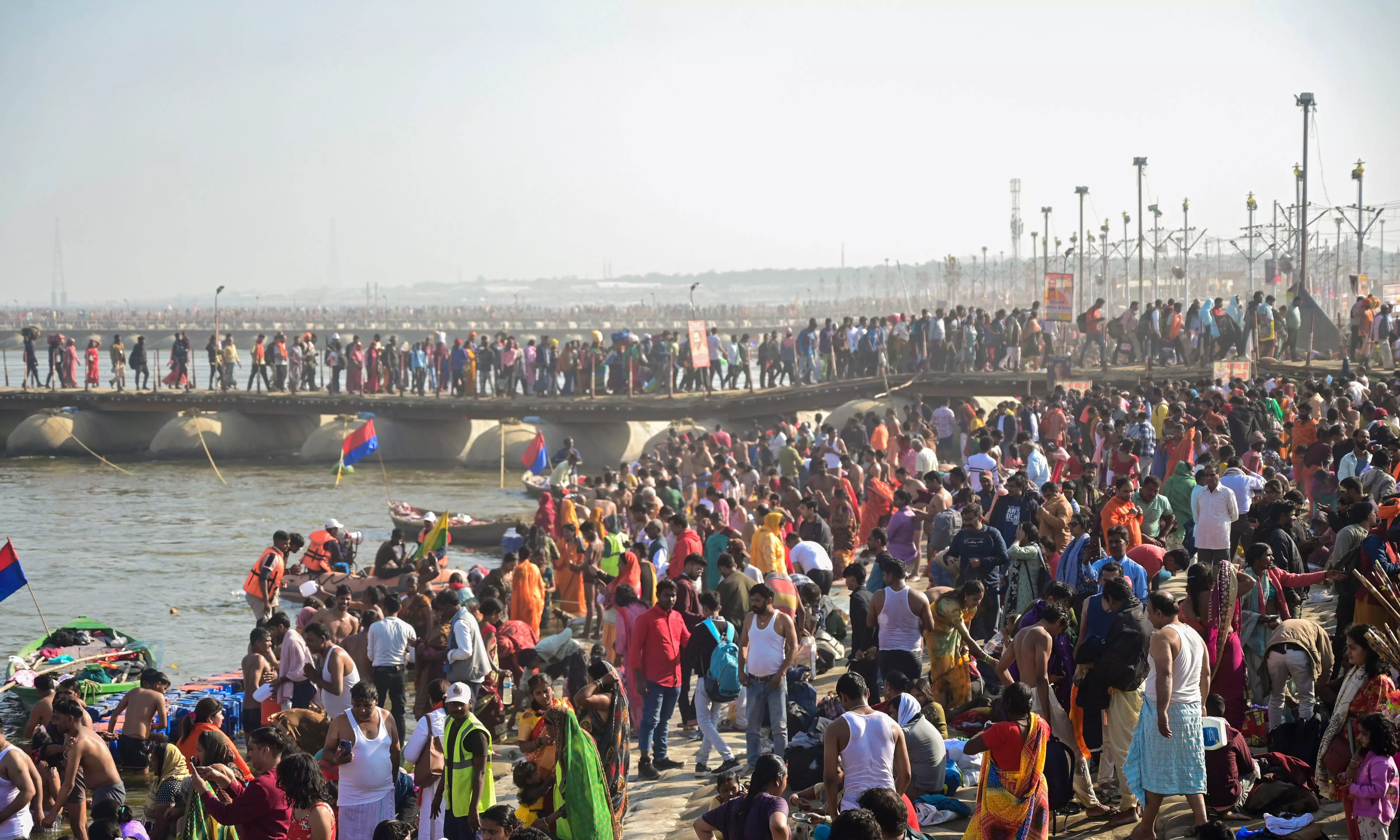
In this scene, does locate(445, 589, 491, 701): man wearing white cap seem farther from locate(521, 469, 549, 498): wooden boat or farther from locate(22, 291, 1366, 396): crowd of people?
locate(22, 291, 1366, 396): crowd of people

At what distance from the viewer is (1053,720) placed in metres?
8.99

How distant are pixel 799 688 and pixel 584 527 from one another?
6.11 metres

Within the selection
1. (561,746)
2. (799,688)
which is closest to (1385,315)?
(799,688)

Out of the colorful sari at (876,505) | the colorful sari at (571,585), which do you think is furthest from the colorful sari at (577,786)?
the colorful sari at (876,505)

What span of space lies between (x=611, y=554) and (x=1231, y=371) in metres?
12.7

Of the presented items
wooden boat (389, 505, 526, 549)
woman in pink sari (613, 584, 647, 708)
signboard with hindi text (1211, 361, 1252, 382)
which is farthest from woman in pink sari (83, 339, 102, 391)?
woman in pink sari (613, 584, 647, 708)

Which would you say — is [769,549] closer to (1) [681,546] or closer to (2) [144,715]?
(1) [681,546]

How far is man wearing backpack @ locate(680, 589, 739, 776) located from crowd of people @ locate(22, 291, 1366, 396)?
2175 centimetres

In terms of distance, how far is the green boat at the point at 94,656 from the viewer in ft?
52.7

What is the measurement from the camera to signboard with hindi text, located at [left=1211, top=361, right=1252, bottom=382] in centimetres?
2412

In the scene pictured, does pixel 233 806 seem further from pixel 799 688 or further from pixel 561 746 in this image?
pixel 799 688

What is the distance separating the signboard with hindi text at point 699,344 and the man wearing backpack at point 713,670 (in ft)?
80.5

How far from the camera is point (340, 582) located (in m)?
19.6

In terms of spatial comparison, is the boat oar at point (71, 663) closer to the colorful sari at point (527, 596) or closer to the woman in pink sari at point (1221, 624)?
the colorful sari at point (527, 596)
